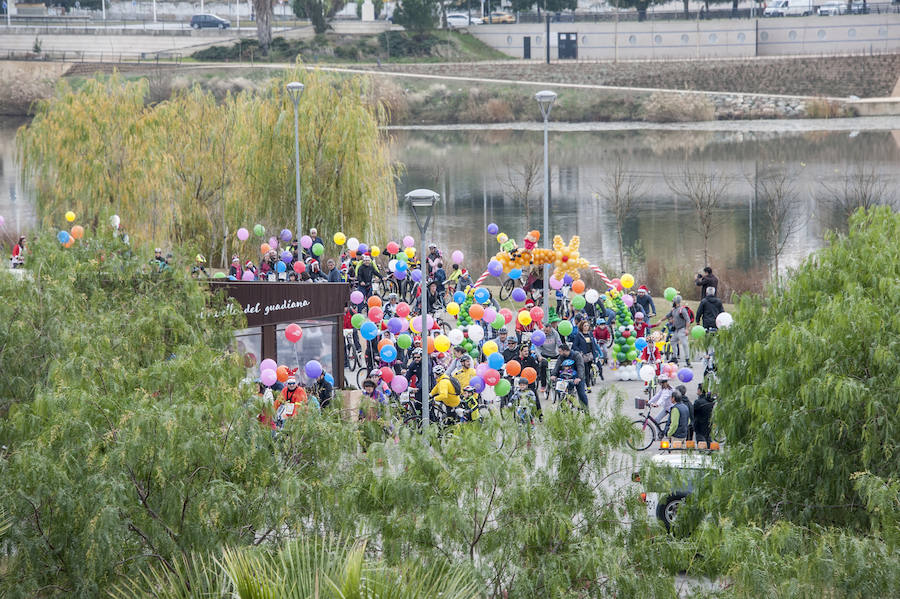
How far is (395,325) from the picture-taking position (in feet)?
68.8

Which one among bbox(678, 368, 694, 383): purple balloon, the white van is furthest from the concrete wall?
bbox(678, 368, 694, 383): purple balloon

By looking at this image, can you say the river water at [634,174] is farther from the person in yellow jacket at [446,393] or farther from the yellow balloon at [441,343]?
the person in yellow jacket at [446,393]

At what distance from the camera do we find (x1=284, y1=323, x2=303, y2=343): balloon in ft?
62.4

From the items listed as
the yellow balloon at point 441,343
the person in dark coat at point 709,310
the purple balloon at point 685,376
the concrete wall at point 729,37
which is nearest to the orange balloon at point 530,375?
the yellow balloon at point 441,343

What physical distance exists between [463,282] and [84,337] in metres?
14.9

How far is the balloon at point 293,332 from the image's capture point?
1903cm

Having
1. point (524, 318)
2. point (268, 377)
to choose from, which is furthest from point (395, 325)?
point (268, 377)

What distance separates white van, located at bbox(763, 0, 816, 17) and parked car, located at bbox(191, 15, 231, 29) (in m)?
45.1

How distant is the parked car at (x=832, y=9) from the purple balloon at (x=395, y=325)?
→ 79.7 m

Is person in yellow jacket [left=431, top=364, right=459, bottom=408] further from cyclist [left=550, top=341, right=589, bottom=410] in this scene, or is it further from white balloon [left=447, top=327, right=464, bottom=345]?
white balloon [left=447, top=327, right=464, bottom=345]

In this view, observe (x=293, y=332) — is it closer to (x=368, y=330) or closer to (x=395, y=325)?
(x=368, y=330)

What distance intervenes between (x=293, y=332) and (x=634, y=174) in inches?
1703

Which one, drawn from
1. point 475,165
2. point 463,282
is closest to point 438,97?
point 475,165

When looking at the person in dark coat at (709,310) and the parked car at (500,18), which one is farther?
the parked car at (500,18)
